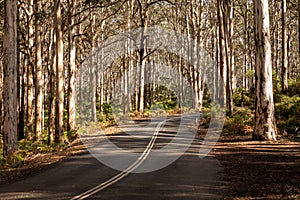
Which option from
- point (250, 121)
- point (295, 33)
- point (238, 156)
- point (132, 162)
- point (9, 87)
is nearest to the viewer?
point (132, 162)

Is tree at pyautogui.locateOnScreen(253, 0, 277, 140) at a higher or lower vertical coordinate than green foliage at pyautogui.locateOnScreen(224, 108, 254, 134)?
higher

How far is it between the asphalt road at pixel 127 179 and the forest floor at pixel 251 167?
0.45 meters

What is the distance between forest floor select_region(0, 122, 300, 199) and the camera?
30.2 ft

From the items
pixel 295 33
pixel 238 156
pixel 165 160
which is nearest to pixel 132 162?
pixel 165 160

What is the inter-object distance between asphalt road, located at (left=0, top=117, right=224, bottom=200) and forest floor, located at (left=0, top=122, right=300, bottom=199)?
17.9 inches

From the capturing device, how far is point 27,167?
44.3ft

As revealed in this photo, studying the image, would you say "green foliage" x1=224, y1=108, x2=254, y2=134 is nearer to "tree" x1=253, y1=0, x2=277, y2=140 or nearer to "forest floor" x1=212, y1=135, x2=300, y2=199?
"forest floor" x1=212, y1=135, x2=300, y2=199

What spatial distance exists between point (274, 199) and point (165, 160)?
19.4 feet

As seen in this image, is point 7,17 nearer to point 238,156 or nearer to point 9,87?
point 9,87

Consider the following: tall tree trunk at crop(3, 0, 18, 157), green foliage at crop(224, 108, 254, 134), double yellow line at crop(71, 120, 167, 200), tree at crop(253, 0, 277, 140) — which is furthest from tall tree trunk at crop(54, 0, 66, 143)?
tree at crop(253, 0, 277, 140)

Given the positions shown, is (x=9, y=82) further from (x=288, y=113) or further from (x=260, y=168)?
(x=288, y=113)

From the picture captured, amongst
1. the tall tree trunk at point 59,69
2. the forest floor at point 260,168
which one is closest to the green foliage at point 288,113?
the forest floor at point 260,168

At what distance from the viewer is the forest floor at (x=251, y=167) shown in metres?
9.20

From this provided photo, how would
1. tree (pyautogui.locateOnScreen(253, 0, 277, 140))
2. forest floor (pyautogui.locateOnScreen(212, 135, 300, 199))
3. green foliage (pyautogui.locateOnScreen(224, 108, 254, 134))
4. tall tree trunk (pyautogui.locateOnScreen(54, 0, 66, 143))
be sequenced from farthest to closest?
green foliage (pyautogui.locateOnScreen(224, 108, 254, 134)), tall tree trunk (pyautogui.locateOnScreen(54, 0, 66, 143)), tree (pyautogui.locateOnScreen(253, 0, 277, 140)), forest floor (pyautogui.locateOnScreen(212, 135, 300, 199))
